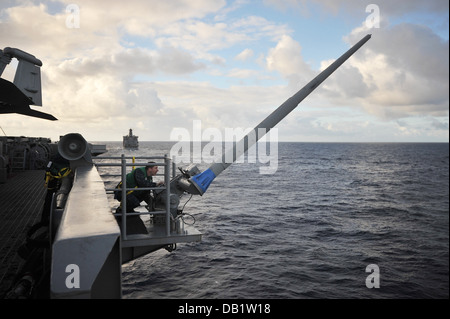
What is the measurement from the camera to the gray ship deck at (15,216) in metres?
6.55

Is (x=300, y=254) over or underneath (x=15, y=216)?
underneath

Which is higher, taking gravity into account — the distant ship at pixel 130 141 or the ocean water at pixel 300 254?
the distant ship at pixel 130 141

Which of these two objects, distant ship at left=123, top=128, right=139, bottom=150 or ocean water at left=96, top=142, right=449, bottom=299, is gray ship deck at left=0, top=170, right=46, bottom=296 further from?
distant ship at left=123, top=128, right=139, bottom=150

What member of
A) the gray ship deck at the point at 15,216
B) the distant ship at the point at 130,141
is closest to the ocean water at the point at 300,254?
the gray ship deck at the point at 15,216

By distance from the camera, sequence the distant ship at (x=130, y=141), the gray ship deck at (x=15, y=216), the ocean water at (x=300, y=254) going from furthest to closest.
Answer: the distant ship at (x=130, y=141) → the ocean water at (x=300, y=254) → the gray ship deck at (x=15, y=216)

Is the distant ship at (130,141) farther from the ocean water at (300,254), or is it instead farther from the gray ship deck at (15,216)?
the gray ship deck at (15,216)

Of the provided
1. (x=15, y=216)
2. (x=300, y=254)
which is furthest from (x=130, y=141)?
(x=15, y=216)

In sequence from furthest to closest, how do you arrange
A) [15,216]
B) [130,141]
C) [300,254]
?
[130,141], [300,254], [15,216]

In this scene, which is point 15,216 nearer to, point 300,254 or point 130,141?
point 300,254

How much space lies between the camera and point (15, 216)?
10.8 meters

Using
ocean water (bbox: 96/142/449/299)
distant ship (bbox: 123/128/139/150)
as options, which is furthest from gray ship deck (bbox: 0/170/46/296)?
distant ship (bbox: 123/128/139/150)

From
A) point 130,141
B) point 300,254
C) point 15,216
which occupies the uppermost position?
point 130,141

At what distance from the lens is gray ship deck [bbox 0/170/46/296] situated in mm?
6547

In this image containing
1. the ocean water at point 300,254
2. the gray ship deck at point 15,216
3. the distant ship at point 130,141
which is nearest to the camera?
the gray ship deck at point 15,216
